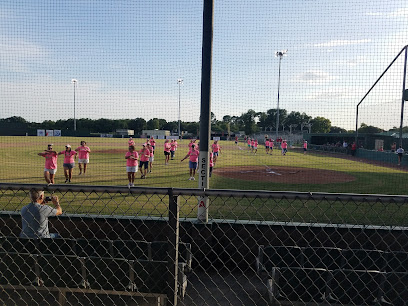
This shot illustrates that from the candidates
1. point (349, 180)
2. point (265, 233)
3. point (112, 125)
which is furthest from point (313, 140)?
point (265, 233)

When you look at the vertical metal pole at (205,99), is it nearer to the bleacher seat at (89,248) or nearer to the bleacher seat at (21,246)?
the bleacher seat at (89,248)

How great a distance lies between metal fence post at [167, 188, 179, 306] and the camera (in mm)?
2125

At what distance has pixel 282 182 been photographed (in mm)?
14086

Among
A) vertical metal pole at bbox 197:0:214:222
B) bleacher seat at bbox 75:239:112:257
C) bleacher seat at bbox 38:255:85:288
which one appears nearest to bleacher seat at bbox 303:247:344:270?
vertical metal pole at bbox 197:0:214:222

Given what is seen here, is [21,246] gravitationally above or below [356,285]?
above

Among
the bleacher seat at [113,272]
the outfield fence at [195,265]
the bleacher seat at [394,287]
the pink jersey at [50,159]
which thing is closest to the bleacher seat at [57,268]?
the outfield fence at [195,265]

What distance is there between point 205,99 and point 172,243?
3674 mm

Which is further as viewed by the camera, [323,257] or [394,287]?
[323,257]

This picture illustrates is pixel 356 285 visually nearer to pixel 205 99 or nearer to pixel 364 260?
pixel 364 260

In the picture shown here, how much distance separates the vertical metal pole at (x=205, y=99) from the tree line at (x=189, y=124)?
3.14ft

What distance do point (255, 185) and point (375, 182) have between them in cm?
587

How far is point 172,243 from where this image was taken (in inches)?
85.9

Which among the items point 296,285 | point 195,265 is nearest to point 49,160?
point 195,265

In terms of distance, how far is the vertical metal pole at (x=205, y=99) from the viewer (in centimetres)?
534
